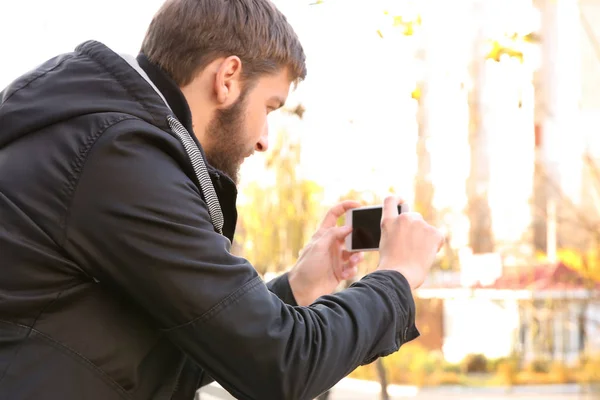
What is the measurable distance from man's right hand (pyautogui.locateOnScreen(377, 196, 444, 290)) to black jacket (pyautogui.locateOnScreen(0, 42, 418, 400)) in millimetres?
126

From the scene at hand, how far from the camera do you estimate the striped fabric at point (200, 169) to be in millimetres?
1193

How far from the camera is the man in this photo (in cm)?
111

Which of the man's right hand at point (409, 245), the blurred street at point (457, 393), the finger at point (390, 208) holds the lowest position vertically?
the blurred street at point (457, 393)

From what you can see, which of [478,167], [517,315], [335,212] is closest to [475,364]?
[517,315]

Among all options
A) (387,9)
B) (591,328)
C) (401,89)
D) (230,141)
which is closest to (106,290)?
(230,141)

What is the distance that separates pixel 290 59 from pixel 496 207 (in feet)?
29.1

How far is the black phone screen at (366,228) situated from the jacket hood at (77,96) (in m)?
0.59

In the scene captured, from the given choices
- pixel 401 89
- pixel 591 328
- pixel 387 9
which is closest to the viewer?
pixel 387 9

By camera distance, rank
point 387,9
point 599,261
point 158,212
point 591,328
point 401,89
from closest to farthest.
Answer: point 158,212, point 387,9, point 401,89, point 599,261, point 591,328

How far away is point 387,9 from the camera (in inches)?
110

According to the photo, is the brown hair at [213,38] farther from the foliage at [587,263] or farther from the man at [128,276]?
the foliage at [587,263]

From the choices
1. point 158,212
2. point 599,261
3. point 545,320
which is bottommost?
point 545,320

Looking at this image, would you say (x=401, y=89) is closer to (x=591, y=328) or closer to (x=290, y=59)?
(x=290, y=59)

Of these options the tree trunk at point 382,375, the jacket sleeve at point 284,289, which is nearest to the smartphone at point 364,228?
the jacket sleeve at point 284,289
